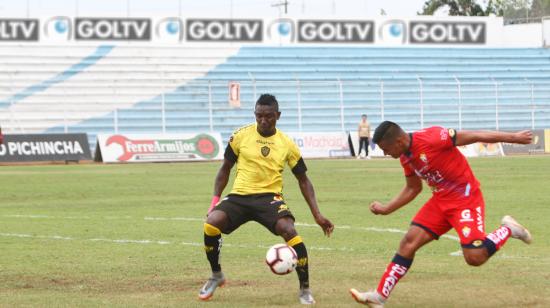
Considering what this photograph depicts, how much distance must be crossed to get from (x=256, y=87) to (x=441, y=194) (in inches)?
1734

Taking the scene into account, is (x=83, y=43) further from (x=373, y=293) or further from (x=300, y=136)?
(x=373, y=293)

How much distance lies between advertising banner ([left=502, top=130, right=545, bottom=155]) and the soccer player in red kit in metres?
39.3

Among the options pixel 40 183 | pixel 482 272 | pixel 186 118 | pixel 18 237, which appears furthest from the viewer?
pixel 186 118

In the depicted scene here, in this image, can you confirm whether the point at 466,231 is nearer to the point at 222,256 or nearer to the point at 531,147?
the point at 222,256

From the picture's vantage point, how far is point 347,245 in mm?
14172

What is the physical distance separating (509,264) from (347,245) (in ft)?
8.99

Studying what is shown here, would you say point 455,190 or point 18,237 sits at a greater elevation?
point 455,190

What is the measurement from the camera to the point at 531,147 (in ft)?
160

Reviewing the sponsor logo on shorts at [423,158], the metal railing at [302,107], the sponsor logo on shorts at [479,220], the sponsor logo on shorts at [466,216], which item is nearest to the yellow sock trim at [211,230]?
the sponsor logo on shorts at [423,158]

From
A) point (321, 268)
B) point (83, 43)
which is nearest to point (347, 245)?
point (321, 268)

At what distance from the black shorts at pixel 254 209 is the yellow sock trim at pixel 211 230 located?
69 mm

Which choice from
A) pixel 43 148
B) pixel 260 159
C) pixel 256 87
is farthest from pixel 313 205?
pixel 256 87

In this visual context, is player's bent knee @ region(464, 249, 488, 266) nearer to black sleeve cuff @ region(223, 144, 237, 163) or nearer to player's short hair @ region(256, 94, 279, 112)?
player's short hair @ region(256, 94, 279, 112)

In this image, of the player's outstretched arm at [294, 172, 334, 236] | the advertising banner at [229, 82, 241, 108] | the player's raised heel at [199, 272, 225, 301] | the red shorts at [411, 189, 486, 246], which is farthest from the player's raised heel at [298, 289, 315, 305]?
the advertising banner at [229, 82, 241, 108]
